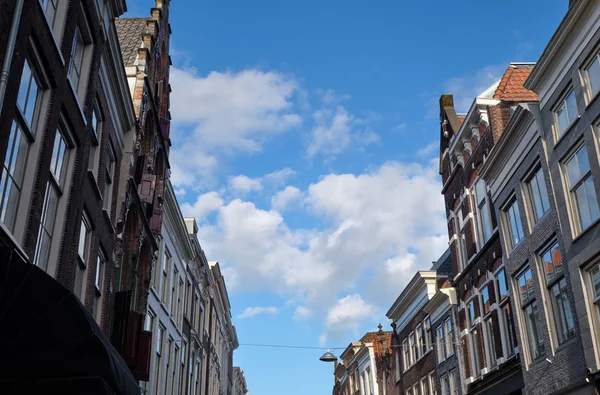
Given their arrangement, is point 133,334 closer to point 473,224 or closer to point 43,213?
point 43,213

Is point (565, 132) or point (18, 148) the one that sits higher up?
point (565, 132)

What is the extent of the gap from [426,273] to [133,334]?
65.3 feet

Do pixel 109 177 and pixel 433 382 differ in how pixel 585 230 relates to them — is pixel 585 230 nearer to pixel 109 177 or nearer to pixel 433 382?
pixel 109 177

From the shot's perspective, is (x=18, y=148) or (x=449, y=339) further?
(x=449, y=339)

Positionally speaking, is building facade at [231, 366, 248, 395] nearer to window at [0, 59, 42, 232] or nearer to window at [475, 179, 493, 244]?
window at [475, 179, 493, 244]

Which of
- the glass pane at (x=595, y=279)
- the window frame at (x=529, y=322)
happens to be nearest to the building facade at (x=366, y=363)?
the window frame at (x=529, y=322)

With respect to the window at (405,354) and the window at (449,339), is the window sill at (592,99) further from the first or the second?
the window at (405,354)

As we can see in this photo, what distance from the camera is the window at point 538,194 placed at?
20.4 metres

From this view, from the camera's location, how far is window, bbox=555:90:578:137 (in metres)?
18.3

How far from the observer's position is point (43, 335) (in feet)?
27.0

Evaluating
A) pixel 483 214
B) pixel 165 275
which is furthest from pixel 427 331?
pixel 165 275

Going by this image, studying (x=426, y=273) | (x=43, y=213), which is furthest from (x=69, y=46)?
(x=426, y=273)

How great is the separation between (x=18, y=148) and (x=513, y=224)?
57.4 feet

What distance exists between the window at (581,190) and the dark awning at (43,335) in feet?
44.0
